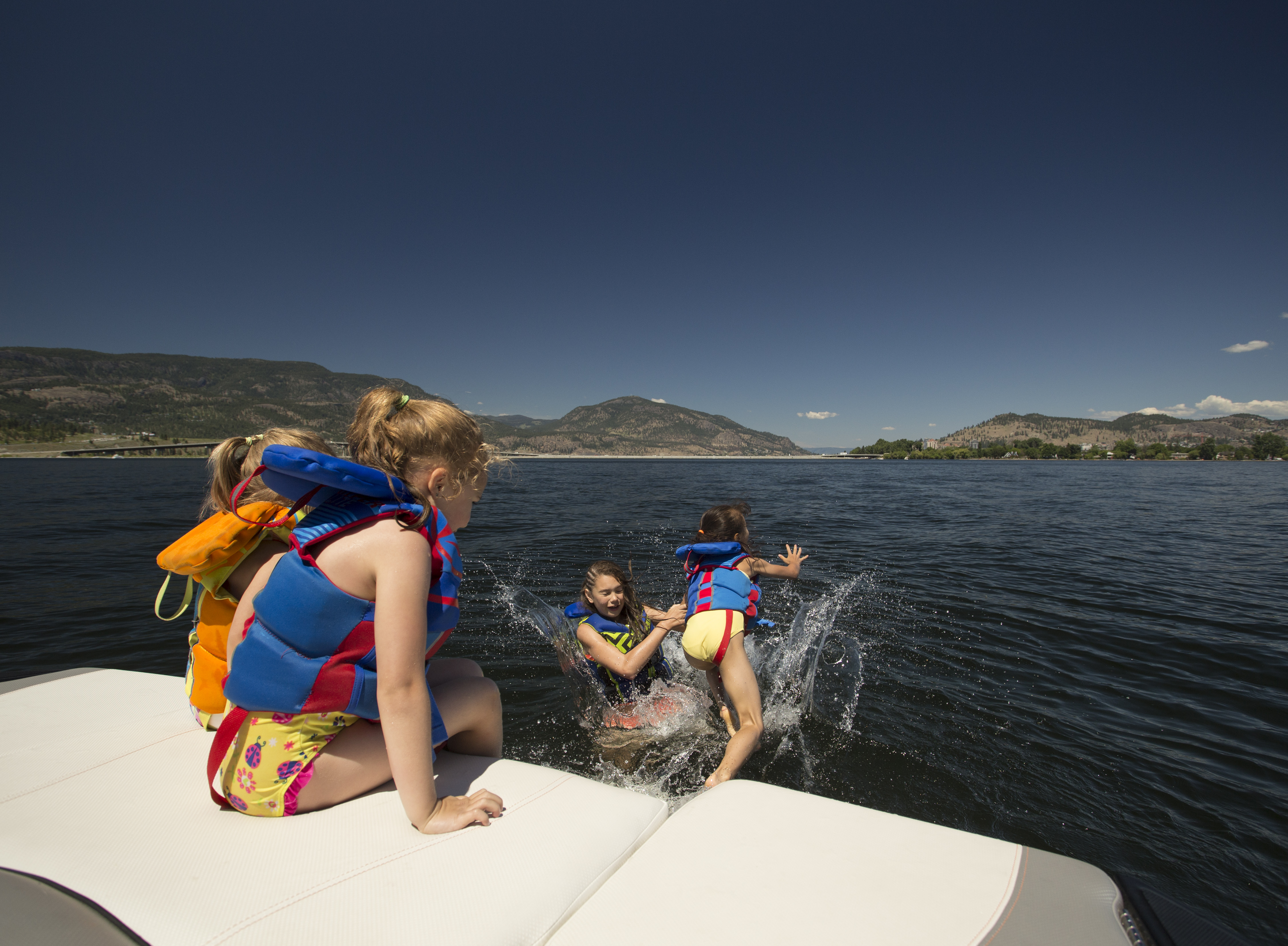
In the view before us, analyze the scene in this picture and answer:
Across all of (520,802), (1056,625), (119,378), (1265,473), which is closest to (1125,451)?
(1265,473)

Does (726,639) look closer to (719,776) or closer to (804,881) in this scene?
(719,776)

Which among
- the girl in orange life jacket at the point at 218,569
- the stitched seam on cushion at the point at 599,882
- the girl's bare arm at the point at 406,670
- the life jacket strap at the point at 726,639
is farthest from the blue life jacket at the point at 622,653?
the girl's bare arm at the point at 406,670

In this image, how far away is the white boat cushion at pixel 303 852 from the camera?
55.4 inches

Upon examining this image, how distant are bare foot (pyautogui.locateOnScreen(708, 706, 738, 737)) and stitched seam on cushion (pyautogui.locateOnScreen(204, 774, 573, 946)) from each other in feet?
9.66

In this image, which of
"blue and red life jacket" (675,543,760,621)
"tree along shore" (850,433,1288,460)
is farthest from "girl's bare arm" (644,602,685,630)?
"tree along shore" (850,433,1288,460)

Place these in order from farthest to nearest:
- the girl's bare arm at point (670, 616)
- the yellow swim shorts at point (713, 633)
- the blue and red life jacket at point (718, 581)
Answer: the girl's bare arm at point (670, 616), the blue and red life jacket at point (718, 581), the yellow swim shorts at point (713, 633)

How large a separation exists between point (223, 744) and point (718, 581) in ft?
10.4

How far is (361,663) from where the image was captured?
181 centimetres

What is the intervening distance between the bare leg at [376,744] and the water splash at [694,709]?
207 cm

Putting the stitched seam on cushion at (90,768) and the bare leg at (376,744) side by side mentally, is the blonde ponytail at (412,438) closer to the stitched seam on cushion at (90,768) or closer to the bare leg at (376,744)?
the bare leg at (376,744)

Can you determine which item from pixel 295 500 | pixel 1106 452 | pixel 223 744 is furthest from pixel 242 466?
pixel 1106 452

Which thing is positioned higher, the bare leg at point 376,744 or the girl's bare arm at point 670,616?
the bare leg at point 376,744

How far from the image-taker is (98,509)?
20234 millimetres

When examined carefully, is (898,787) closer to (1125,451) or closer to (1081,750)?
(1081,750)
